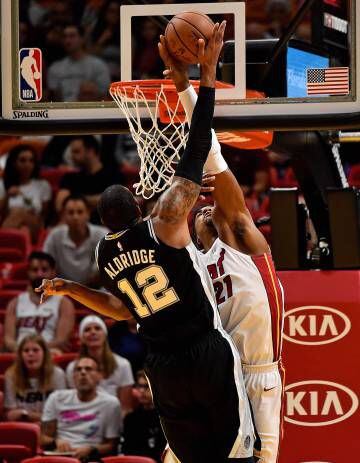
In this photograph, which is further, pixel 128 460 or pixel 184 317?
pixel 128 460

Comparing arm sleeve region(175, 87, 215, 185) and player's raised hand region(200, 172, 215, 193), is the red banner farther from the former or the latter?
arm sleeve region(175, 87, 215, 185)

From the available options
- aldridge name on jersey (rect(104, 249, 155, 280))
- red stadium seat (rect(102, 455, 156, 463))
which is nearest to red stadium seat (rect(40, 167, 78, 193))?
red stadium seat (rect(102, 455, 156, 463))

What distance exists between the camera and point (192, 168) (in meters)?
4.66

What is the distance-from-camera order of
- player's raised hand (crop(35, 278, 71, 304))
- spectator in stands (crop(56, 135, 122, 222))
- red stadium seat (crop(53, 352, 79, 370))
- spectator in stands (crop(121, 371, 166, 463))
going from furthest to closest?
spectator in stands (crop(56, 135, 122, 222)) < red stadium seat (crop(53, 352, 79, 370)) < spectator in stands (crop(121, 371, 166, 463)) < player's raised hand (crop(35, 278, 71, 304))

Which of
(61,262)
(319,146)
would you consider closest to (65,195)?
(61,262)

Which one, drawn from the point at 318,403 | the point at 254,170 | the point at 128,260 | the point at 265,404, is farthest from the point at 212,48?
the point at 254,170

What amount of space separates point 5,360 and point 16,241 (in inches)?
72.8

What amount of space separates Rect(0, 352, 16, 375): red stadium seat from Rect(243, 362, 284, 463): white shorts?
442cm

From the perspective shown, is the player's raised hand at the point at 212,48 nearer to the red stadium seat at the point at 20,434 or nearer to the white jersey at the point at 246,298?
the white jersey at the point at 246,298

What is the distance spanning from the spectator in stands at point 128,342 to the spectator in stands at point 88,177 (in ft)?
6.16

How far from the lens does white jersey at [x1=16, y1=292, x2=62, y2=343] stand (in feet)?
31.5

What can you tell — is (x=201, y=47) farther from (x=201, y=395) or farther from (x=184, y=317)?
(x=201, y=395)

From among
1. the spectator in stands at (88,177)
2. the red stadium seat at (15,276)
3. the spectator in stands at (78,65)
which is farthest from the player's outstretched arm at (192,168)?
the spectator in stands at (88,177)

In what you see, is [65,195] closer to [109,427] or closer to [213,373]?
[109,427]
